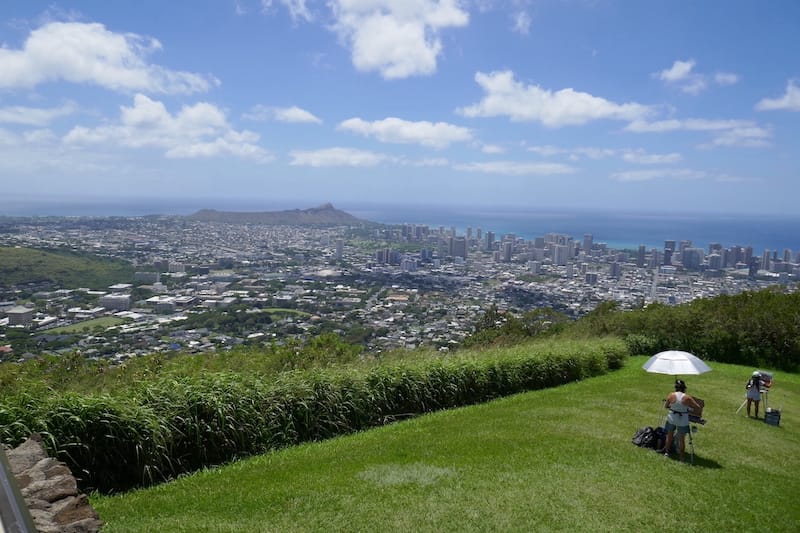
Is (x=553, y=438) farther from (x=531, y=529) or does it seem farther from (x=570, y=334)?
(x=570, y=334)

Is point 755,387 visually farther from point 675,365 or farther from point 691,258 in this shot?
point 691,258

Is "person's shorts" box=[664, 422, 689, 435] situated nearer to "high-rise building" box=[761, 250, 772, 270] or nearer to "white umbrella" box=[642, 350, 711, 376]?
"white umbrella" box=[642, 350, 711, 376]

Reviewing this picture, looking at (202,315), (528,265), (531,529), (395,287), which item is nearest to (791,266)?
(528,265)

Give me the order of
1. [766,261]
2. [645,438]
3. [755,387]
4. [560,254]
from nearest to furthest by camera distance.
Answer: [645,438], [755,387], [766,261], [560,254]

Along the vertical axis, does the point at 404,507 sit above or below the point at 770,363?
above

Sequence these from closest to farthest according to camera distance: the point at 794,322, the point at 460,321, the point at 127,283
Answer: the point at 794,322
the point at 460,321
the point at 127,283

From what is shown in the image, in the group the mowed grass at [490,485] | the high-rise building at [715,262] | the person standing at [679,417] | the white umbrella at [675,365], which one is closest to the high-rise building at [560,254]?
the high-rise building at [715,262]

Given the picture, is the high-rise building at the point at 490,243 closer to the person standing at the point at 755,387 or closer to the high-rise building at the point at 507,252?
the high-rise building at the point at 507,252

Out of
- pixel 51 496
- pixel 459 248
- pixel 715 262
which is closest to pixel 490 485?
pixel 51 496
